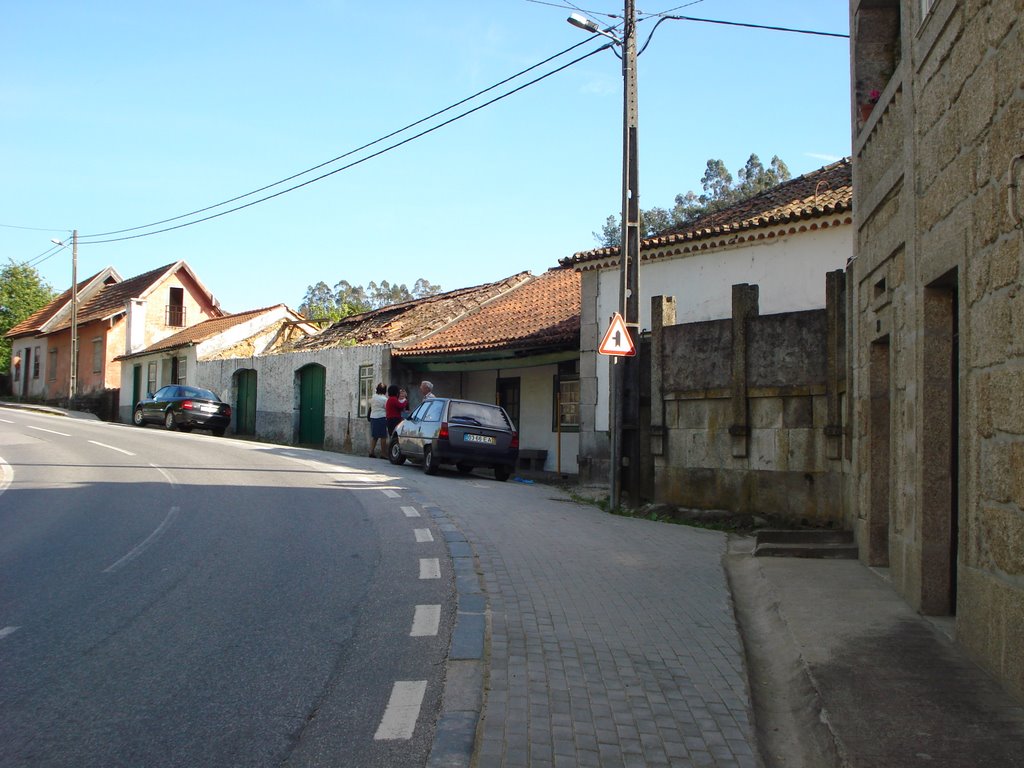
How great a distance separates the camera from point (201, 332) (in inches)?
1582

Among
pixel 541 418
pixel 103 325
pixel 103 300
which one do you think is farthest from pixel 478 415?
pixel 103 300

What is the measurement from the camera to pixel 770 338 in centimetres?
1166

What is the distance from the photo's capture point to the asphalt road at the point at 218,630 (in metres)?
4.26

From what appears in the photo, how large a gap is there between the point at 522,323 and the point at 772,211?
8.41 meters

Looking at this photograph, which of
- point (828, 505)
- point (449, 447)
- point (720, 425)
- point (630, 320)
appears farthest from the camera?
point (449, 447)

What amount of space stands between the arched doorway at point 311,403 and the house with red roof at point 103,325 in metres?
18.3

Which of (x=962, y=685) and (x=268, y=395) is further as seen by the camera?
(x=268, y=395)

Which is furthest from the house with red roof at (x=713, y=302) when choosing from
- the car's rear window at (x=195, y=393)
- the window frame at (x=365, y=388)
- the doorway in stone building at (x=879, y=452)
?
the car's rear window at (x=195, y=393)

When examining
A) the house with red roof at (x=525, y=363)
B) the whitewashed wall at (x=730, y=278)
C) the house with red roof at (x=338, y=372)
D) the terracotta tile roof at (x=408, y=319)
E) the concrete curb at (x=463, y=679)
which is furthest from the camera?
the terracotta tile roof at (x=408, y=319)

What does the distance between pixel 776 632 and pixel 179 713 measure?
405 centimetres

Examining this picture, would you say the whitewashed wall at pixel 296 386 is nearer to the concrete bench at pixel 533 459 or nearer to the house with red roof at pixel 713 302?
the concrete bench at pixel 533 459

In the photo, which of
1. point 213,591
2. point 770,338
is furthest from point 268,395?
point 213,591

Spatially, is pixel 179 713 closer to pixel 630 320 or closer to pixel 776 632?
pixel 776 632

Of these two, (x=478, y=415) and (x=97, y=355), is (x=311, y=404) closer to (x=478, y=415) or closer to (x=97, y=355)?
(x=478, y=415)
